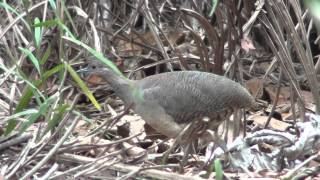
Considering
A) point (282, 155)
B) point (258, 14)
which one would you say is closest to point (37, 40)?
point (282, 155)

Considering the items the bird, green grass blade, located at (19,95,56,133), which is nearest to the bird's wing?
the bird

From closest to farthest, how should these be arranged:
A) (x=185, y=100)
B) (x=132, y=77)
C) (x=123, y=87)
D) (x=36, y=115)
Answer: (x=36, y=115) < (x=185, y=100) < (x=123, y=87) < (x=132, y=77)

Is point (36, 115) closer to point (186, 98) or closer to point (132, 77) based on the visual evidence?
point (186, 98)

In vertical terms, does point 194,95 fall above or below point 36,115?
below

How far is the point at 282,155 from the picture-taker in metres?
2.76

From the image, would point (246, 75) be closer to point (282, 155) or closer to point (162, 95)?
point (162, 95)

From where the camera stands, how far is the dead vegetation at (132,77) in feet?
8.04

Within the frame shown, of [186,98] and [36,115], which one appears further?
[186,98]

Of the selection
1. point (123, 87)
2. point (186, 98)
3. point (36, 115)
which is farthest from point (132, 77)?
point (36, 115)

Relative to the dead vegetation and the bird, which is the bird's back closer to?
the bird

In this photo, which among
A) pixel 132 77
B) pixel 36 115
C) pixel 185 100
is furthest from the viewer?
pixel 132 77

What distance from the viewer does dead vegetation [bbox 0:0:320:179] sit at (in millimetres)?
2449

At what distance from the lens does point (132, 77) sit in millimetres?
4609

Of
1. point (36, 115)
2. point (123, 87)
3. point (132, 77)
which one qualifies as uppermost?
point (36, 115)
